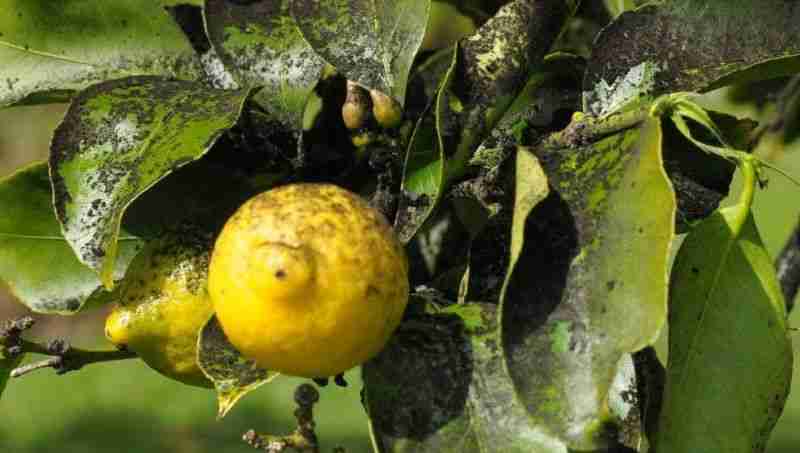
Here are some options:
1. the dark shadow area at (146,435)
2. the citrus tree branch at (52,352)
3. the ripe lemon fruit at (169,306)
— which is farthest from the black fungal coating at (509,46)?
the dark shadow area at (146,435)

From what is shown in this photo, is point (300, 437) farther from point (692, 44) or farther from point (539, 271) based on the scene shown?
point (692, 44)

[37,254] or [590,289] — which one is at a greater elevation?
[590,289]

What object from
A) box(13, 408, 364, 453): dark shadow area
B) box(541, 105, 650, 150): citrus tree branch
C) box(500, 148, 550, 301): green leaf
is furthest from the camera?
box(13, 408, 364, 453): dark shadow area

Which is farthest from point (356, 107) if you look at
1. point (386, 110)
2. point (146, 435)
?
point (146, 435)

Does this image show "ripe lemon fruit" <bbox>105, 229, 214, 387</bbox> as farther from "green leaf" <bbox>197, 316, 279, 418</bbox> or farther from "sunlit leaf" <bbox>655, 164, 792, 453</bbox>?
"sunlit leaf" <bbox>655, 164, 792, 453</bbox>

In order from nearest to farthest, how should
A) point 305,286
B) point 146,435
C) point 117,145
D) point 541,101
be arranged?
point 305,286, point 117,145, point 541,101, point 146,435

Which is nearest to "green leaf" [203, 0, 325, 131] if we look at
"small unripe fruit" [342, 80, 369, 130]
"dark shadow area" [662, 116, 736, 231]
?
"small unripe fruit" [342, 80, 369, 130]

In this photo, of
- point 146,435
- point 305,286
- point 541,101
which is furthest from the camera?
point 146,435
